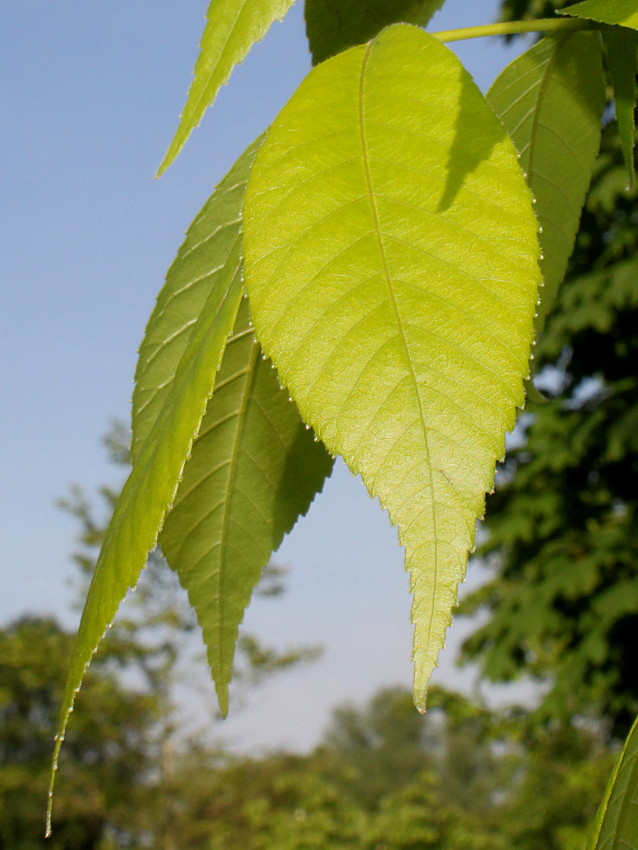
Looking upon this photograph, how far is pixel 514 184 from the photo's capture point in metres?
0.31

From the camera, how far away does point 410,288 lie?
0.30 metres

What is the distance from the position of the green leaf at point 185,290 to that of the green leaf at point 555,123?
0.48 ft

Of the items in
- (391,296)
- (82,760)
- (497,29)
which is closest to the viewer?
(391,296)

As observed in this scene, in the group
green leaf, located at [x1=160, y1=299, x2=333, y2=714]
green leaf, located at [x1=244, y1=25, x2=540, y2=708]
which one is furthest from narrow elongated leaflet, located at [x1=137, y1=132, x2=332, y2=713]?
green leaf, located at [x1=244, y1=25, x2=540, y2=708]

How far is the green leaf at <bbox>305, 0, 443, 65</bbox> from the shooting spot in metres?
0.49

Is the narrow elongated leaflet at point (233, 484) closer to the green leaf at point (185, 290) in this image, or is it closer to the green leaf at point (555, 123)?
the green leaf at point (185, 290)

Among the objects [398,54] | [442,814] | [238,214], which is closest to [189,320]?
[238,214]

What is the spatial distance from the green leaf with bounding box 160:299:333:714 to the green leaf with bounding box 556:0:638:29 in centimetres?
22

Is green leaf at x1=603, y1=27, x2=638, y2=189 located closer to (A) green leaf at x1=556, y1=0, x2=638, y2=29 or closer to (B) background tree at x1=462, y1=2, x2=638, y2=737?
(A) green leaf at x1=556, y1=0, x2=638, y2=29

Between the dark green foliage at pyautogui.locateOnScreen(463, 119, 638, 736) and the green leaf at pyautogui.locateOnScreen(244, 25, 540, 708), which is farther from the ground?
the dark green foliage at pyautogui.locateOnScreen(463, 119, 638, 736)

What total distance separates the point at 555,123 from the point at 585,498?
5.67 m

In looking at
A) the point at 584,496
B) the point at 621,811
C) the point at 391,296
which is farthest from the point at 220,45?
the point at 584,496

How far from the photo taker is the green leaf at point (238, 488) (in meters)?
0.45

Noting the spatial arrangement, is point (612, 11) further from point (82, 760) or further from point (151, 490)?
point (82, 760)
